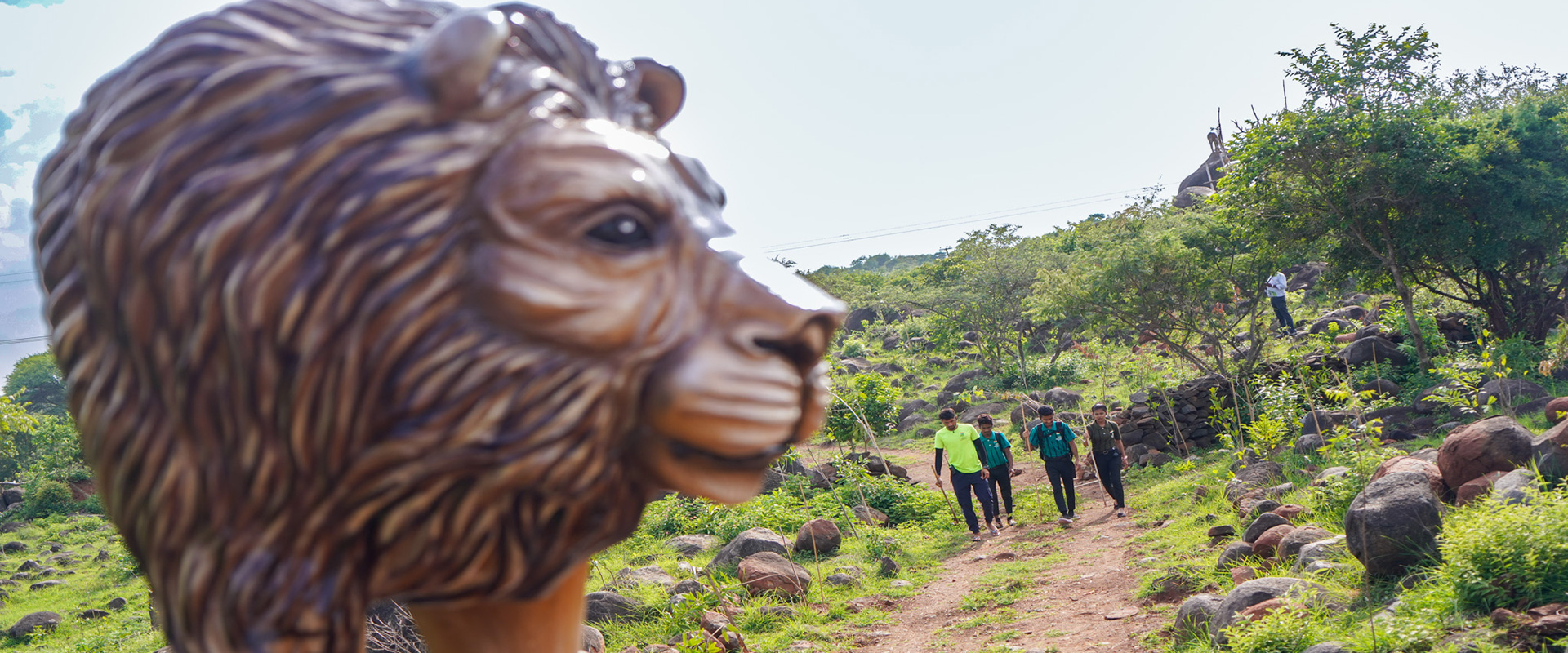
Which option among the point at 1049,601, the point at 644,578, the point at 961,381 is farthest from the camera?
the point at 961,381

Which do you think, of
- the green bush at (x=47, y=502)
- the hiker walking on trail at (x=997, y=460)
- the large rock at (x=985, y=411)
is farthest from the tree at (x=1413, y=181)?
the green bush at (x=47, y=502)

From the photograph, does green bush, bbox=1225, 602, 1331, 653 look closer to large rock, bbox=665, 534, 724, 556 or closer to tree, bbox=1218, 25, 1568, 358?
large rock, bbox=665, 534, 724, 556

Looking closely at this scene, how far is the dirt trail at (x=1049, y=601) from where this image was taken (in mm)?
6957

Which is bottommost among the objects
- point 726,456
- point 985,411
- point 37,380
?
point 985,411

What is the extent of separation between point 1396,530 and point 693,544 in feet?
23.4

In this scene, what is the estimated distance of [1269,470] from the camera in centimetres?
986

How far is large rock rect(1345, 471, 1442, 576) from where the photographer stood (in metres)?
5.88

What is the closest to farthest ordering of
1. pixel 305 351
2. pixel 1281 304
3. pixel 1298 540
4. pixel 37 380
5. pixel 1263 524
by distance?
pixel 305 351 → pixel 1298 540 → pixel 1263 524 → pixel 1281 304 → pixel 37 380

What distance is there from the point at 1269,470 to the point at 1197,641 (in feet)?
14.4

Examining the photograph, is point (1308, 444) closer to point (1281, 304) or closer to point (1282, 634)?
point (1282, 634)

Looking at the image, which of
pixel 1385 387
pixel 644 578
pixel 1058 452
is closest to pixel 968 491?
pixel 1058 452

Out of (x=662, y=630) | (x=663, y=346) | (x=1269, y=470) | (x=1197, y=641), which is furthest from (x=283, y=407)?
(x=1269, y=470)

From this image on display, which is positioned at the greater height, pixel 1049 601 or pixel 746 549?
pixel 746 549

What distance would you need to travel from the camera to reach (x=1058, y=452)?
1041 cm
